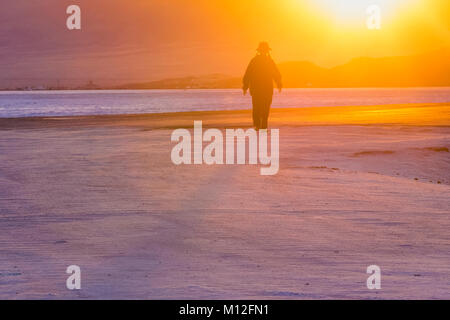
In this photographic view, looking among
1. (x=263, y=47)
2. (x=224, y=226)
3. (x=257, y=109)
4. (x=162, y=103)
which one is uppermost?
(x=162, y=103)

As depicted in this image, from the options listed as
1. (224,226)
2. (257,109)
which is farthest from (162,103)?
(224,226)

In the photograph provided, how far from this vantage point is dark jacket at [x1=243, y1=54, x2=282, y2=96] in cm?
2066

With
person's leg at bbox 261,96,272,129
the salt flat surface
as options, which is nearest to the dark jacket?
person's leg at bbox 261,96,272,129

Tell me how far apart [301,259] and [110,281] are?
176 centimetres

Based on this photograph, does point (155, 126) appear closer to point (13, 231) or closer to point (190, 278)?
point (13, 231)

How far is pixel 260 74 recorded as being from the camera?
68.1ft

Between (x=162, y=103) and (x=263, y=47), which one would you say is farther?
(x=162, y=103)

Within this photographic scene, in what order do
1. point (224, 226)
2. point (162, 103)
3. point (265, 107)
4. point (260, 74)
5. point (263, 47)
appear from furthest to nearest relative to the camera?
point (162, 103), point (265, 107), point (260, 74), point (263, 47), point (224, 226)

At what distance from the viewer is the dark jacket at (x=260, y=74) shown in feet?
67.8

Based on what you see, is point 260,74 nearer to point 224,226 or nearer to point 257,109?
point 257,109

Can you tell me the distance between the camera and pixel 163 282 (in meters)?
6.09

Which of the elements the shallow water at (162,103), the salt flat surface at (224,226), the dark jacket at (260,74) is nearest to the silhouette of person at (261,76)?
the dark jacket at (260,74)
